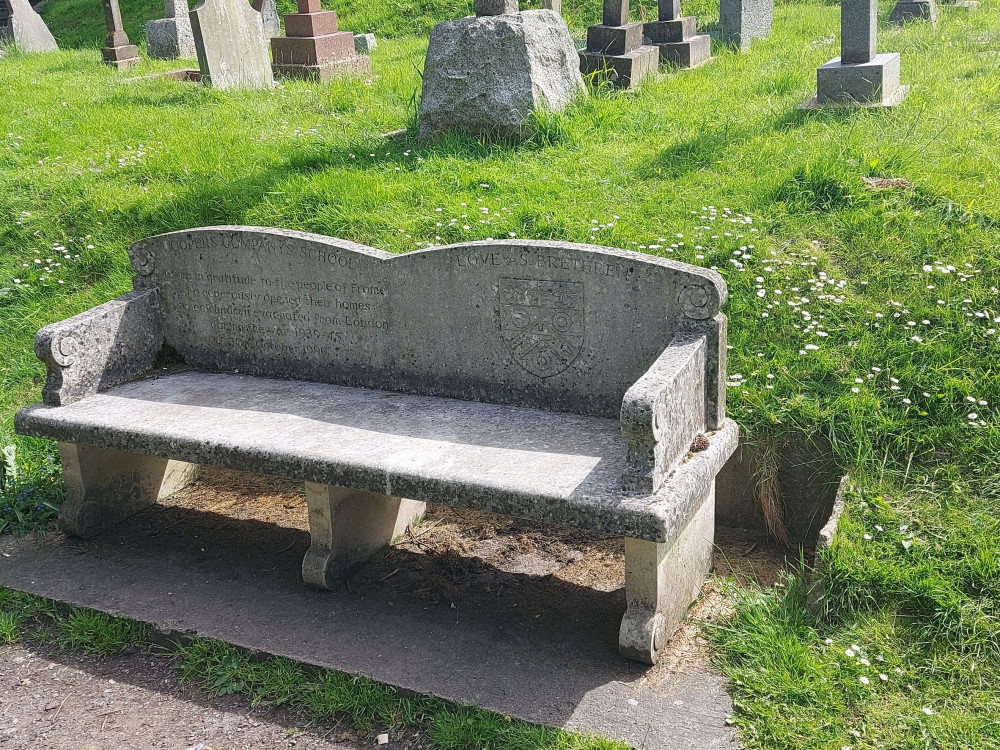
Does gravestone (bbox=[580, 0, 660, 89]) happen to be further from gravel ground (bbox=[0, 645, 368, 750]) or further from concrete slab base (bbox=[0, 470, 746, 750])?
gravel ground (bbox=[0, 645, 368, 750])

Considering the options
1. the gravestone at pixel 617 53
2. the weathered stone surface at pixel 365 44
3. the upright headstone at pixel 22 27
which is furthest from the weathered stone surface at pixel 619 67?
the upright headstone at pixel 22 27

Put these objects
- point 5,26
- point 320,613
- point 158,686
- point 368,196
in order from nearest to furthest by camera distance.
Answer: point 158,686 → point 320,613 → point 368,196 → point 5,26

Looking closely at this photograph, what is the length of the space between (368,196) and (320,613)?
264cm

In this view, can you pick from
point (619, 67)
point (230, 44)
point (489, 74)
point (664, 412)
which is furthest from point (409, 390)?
point (230, 44)

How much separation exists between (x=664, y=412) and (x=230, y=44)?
7160 mm

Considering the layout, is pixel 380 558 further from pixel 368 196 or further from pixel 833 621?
pixel 368 196

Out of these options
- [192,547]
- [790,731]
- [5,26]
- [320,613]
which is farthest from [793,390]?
[5,26]

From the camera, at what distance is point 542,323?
12.3 ft

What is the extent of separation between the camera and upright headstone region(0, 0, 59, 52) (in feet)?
42.1

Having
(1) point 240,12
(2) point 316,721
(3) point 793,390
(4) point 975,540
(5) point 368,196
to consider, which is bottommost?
(2) point 316,721

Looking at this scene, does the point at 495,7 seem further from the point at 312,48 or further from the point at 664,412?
the point at 664,412

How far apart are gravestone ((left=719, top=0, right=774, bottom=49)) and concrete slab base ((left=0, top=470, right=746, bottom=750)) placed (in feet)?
23.6

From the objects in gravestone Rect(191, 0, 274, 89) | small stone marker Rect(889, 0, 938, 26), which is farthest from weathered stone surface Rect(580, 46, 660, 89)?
small stone marker Rect(889, 0, 938, 26)

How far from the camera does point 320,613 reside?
142 inches
